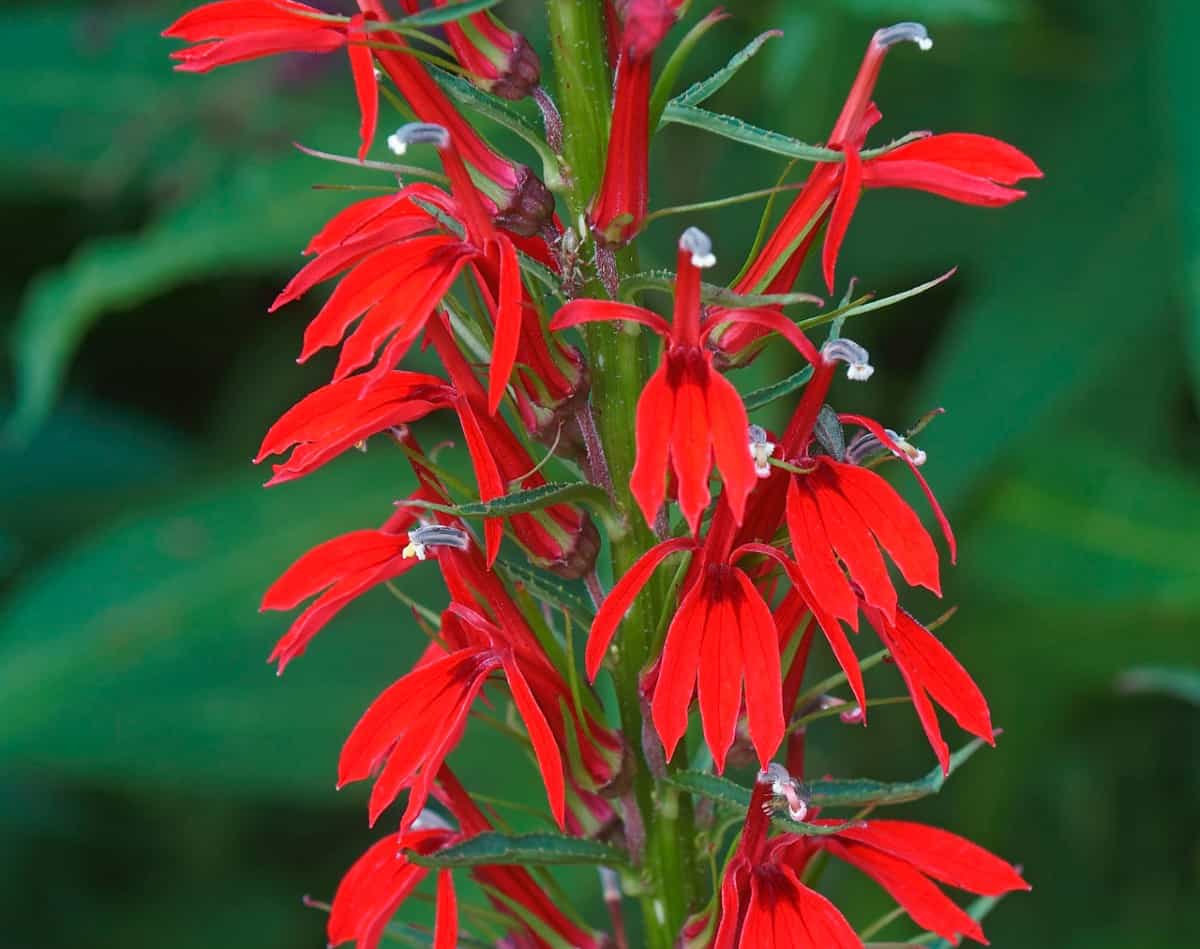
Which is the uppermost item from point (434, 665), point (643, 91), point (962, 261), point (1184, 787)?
point (643, 91)

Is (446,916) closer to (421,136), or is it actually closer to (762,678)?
(762,678)

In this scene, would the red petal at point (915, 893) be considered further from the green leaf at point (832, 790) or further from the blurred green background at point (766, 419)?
the blurred green background at point (766, 419)

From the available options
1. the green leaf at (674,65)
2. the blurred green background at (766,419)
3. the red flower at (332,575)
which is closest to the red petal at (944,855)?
the red flower at (332,575)

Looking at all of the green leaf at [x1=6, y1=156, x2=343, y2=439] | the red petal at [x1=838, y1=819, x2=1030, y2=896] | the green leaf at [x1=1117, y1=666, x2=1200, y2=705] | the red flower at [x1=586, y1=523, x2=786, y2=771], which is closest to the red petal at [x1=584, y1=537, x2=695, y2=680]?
the red flower at [x1=586, y1=523, x2=786, y2=771]

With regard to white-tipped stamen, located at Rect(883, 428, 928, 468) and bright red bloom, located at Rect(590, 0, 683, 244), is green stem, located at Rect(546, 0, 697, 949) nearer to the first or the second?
bright red bloom, located at Rect(590, 0, 683, 244)

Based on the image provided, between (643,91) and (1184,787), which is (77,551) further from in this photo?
(1184,787)

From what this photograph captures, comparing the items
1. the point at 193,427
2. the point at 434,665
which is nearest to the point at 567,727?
the point at 434,665
